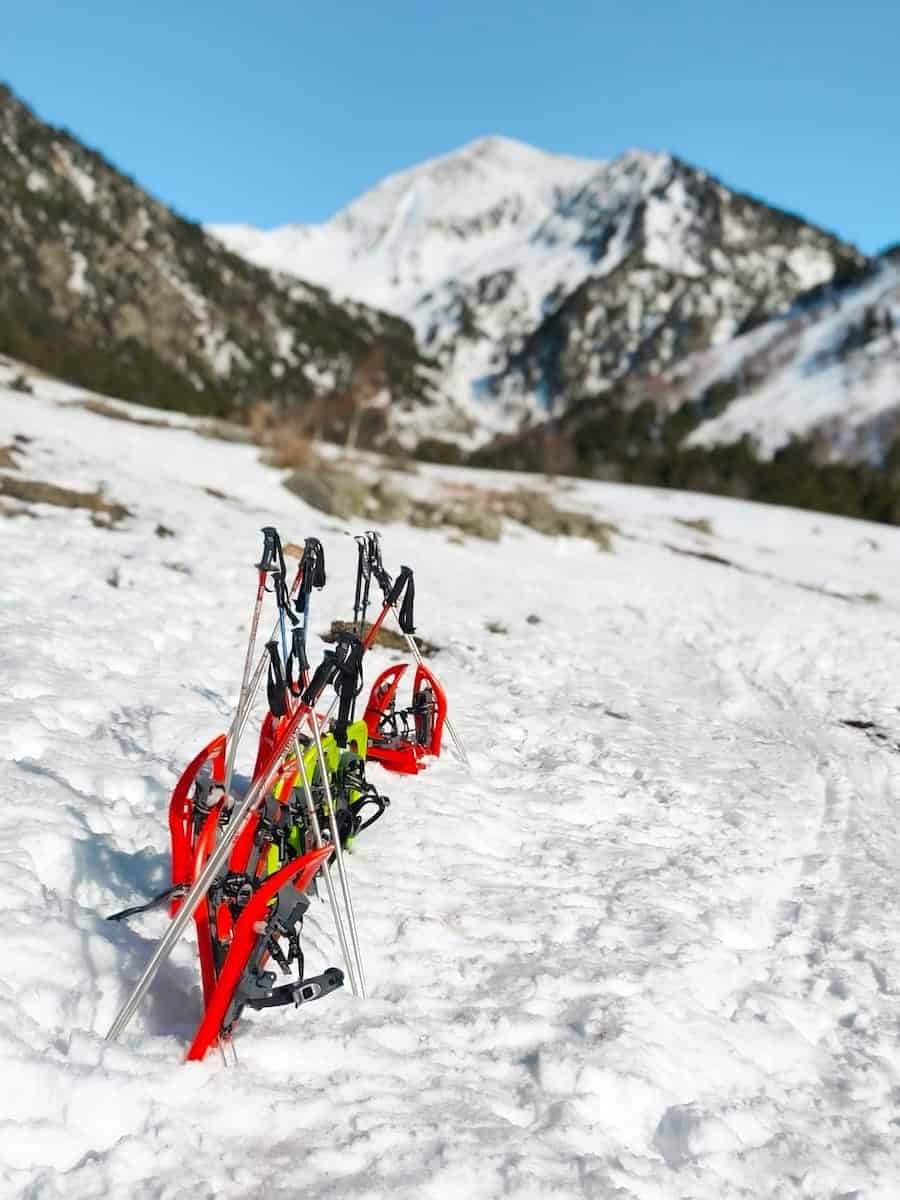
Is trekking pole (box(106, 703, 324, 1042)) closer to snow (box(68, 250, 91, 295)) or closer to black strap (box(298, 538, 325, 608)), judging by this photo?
black strap (box(298, 538, 325, 608))

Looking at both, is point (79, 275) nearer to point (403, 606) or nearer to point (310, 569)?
point (403, 606)

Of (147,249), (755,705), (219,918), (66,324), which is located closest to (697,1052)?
(219,918)

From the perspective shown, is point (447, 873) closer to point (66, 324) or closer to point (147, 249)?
point (66, 324)

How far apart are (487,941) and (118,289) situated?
182541mm

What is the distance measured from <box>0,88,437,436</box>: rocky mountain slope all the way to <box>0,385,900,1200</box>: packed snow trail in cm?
11274

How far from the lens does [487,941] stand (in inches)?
205

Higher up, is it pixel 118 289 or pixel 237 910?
pixel 118 289

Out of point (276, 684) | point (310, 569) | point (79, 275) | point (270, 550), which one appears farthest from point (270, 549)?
point (79, 275)

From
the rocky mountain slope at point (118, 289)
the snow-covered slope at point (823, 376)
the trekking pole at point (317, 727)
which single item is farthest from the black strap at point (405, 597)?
the snow-covered slope at point (823, 376)

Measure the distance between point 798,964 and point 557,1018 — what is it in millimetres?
1932

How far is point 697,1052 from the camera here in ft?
14.4

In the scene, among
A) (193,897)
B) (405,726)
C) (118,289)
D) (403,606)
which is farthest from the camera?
(118,289)

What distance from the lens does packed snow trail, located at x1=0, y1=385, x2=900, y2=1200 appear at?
345 cm

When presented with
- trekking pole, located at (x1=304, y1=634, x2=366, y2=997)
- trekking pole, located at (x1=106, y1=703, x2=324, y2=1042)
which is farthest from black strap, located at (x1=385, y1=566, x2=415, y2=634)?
trekking pole, located at (x1=106, y1=703, x2=324, y2=1042)
